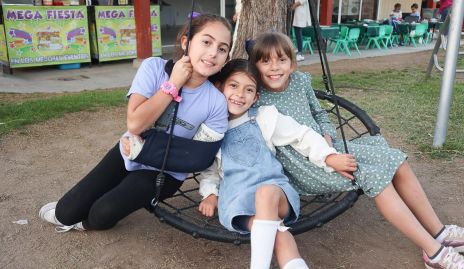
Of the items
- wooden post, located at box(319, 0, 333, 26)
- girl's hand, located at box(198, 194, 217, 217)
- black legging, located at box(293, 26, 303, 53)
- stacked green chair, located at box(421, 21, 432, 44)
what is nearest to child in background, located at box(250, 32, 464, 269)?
girl's hand, located at box(198, 194, 217, 217)

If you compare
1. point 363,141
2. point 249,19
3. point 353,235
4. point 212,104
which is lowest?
point 353,235

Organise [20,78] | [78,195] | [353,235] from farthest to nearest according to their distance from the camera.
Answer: [20,78] → [353,235] → [78,195]

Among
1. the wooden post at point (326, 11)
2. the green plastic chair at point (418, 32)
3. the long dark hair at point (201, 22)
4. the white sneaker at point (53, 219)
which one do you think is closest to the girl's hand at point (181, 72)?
the long dark hair at point (201, 22)

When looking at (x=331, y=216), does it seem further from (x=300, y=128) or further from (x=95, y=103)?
(x=95, y=103)

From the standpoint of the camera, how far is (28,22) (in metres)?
6.81

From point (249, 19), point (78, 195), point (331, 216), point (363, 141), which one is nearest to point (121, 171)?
point (78, 195)

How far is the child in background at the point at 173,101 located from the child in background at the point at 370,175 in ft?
0.94

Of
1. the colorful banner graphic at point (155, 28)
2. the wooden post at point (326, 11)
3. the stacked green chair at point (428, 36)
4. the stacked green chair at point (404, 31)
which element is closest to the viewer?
the colorful banner graphic at point (155, 28)

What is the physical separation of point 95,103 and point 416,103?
3.68 m

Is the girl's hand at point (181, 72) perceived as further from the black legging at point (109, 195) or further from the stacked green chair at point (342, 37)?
the stacked green chair at point (342, 37)

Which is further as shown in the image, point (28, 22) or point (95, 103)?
point (28, 22)

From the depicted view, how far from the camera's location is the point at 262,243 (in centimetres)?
172

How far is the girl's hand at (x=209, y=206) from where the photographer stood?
202 centimetres

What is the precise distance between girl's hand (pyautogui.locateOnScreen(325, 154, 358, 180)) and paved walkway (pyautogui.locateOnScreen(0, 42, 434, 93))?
4.86 metres
